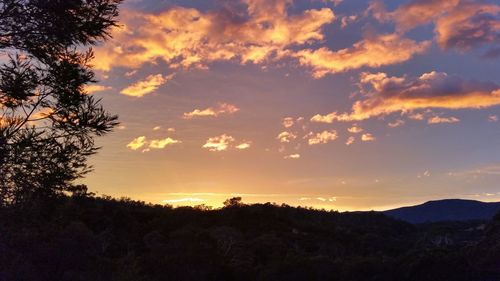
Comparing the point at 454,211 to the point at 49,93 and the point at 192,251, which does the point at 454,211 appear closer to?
the point at 192,251

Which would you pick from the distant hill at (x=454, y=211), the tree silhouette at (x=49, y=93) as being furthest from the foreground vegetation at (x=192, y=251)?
the distant hill at (x=454, y=211)

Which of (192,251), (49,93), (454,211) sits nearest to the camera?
(49,93)

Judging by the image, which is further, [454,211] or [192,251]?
[454,211]

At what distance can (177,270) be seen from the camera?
44688 millimetres

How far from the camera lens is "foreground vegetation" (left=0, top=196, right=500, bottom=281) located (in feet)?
82.3

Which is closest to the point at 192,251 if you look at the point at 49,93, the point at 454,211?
the point at 49,93

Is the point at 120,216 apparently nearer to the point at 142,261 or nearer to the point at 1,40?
the point at 142,261

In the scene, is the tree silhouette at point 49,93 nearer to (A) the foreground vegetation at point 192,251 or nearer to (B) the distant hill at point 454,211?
(A) the foreground vegetation at point 192,251

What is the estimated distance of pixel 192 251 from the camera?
47656mm

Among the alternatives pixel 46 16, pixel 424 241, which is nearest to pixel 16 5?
pixel 46 16

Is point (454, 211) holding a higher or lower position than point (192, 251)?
higher

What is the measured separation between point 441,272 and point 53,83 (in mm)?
36899

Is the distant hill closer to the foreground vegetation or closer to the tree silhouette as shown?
the foreground vegetation

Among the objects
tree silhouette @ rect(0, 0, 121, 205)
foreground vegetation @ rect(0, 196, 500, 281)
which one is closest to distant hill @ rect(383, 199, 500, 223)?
foreground vegetation @ rect(0, 196, 500, 281)
